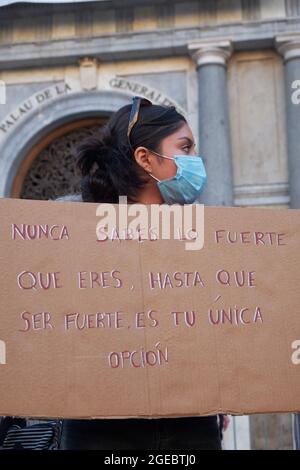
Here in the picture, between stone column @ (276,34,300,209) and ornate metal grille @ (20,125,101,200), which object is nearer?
stone column @ (276,34,300,209)

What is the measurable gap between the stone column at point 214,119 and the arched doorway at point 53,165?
1415 mm

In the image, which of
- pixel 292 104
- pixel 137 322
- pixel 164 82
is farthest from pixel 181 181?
pixel 164 82

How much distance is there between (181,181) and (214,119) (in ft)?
19.6

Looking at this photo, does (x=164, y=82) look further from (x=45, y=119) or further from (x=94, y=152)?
(x=94, y=152)

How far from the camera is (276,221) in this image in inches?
91.0

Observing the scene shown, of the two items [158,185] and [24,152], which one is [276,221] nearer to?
[158,185]

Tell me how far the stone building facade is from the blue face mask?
18.4 feet

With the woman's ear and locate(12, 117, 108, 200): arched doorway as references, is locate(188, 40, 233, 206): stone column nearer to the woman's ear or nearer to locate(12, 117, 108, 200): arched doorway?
locate(12, 117, 108, 200): arched doorway

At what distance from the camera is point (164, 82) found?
8906mm

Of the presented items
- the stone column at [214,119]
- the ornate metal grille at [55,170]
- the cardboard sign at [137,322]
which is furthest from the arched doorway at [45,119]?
the cardboard sign at [137,322]

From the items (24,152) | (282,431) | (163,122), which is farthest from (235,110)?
(163,122)

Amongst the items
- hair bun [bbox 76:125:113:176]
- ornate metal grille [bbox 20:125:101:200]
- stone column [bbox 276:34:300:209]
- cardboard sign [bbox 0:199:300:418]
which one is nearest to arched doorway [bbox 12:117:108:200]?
ornate metal grille [bbox 20:125:101:200]

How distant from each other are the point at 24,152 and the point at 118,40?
178 centimetres

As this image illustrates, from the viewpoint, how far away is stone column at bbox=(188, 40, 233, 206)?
823 cm
